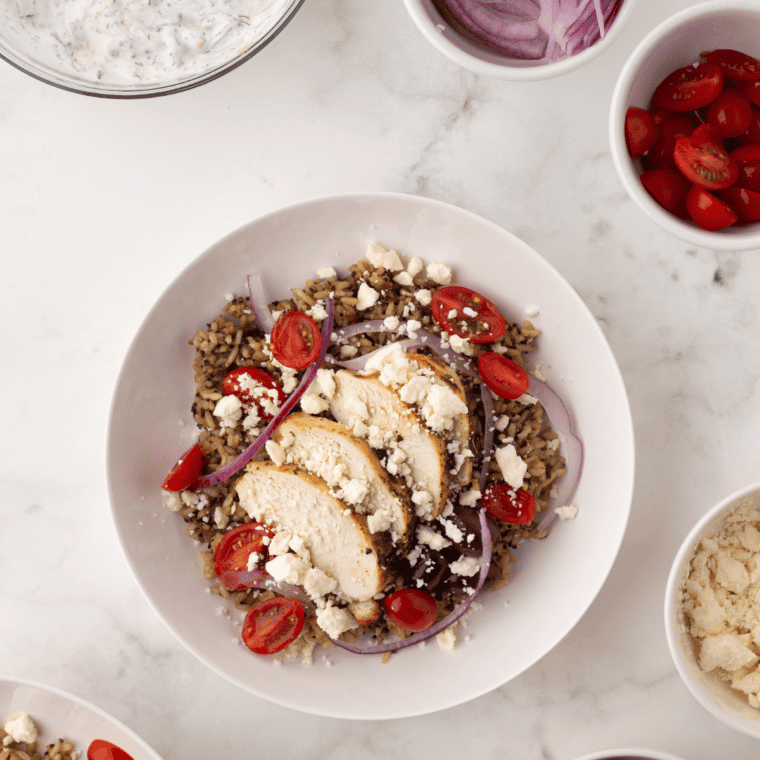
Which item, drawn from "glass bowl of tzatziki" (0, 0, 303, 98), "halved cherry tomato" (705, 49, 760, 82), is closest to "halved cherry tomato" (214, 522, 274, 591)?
"glass bowl of tzatziki" (0, 0, 303, 98)

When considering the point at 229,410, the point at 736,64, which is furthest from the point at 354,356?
the point at 736,64

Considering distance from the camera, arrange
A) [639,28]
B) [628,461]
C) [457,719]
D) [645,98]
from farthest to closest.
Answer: [457,719] → [639,28] → [628,461] → [645,98]

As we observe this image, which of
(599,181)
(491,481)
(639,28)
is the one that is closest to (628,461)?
(491,481)

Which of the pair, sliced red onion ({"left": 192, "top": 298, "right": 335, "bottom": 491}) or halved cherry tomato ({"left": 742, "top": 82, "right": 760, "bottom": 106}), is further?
sliced red onion ({"left": 192, "top": 298, "right": 335, "bottom": 491})

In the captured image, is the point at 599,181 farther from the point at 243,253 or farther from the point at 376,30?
the point at 243,253

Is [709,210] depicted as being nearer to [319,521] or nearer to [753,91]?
[753,91]

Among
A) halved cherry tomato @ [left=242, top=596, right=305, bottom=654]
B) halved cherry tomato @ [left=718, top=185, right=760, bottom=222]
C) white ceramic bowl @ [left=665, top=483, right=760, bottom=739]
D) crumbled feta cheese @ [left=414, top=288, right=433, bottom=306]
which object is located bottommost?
white ceramic bowl @ [left=665, top=483, right=760, bottom=739]

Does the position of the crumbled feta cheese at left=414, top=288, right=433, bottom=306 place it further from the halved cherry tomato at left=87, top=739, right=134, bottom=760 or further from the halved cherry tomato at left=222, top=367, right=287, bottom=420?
the halved cherry tomato at left=87, top=739, right=134, bottom=760
